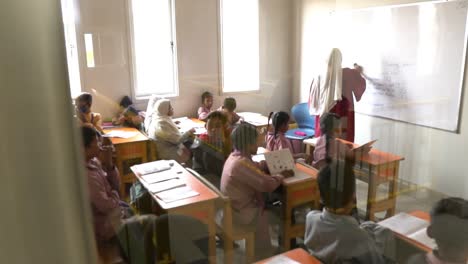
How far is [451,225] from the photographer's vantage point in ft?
3.94

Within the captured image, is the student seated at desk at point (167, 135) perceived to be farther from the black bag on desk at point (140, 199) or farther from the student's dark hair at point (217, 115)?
the black bag on desk at point (140, 199)

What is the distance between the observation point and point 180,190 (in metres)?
1.75

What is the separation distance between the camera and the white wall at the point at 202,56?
7.36 feet

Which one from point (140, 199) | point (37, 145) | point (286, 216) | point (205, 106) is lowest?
point (286, 216)

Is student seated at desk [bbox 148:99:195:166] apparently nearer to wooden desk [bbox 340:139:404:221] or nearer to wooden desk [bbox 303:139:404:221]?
wooden desk [bbox 303:139:404:221]

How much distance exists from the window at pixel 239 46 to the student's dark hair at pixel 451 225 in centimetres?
149

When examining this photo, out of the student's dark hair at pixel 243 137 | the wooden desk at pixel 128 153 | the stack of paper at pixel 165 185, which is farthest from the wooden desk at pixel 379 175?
the wooden desk at pixel 128 153

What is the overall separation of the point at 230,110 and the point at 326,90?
66 centimetres

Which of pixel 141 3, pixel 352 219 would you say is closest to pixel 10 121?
pixel 352 219

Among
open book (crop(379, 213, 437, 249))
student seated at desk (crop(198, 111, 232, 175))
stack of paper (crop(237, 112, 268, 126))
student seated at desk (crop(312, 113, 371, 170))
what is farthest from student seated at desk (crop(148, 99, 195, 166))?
open book (crop(379, 213, 437, 249))

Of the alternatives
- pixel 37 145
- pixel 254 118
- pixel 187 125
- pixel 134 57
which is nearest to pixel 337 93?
pixel 254 118

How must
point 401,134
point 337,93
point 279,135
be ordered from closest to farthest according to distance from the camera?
point 279,135 → point 337,93 → point 401,134

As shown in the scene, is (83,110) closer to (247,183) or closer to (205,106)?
(247,183)

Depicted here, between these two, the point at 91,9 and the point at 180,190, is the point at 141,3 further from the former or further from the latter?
the point at 180,190
